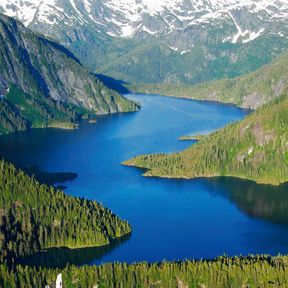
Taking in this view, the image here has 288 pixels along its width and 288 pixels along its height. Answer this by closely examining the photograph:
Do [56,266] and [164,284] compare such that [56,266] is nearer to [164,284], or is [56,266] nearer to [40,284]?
[40,284]

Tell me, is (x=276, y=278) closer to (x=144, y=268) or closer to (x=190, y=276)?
(x=190, y=276)

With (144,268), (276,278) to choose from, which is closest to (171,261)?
(144,268)

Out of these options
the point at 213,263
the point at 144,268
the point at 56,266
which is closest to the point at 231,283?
the point at 213,263

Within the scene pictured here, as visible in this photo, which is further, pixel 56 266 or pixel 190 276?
pixel 56 266

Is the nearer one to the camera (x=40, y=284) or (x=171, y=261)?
(x=40, y=284)

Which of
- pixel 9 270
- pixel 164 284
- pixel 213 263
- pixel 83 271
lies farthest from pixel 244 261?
pixel 9 270
